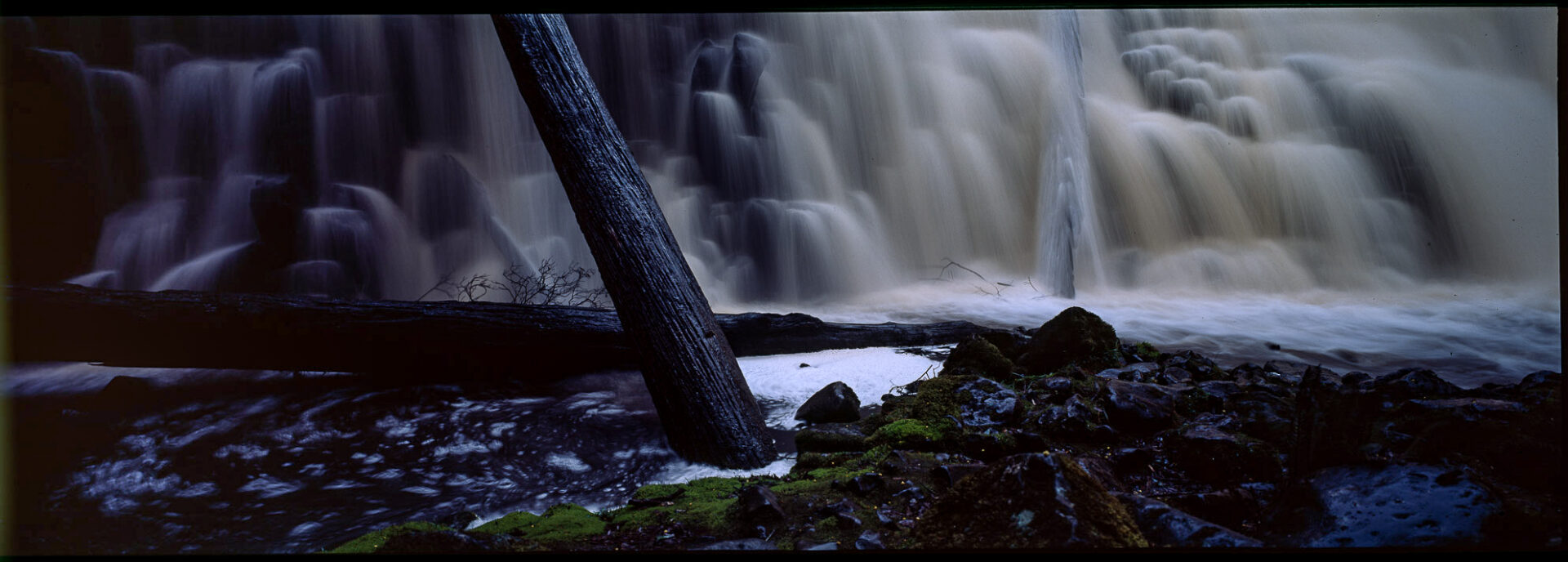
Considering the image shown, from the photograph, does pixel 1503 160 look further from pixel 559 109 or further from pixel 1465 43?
pixel 559 109

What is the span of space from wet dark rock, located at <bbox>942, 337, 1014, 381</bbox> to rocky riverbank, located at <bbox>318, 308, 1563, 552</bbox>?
0.18m

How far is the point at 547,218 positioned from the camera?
163 inches

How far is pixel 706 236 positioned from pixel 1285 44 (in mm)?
2910

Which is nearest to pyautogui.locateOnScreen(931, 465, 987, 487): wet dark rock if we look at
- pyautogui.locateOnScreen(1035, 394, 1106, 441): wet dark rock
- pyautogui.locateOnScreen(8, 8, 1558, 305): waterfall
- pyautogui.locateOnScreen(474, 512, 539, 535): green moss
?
pyautogui.locateOnScreen(1035, 394, 1106, 441): wet dark rock

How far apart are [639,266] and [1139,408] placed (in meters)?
2.11

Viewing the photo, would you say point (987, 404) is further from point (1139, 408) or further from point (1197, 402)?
point (1197, 402)

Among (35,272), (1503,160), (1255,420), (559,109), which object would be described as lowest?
(1255,420)

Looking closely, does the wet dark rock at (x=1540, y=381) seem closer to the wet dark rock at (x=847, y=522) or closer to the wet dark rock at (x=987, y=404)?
the wet dark rock at (x=987, y=404)

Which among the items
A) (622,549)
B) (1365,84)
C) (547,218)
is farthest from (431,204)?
(1365,84)

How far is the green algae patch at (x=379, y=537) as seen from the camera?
1.88 meters

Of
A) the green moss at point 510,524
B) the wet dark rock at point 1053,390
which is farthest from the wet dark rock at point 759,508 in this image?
the wet dark rock at point 1053,390

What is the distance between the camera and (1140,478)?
6.50 ft

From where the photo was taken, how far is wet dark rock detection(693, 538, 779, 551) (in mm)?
1698

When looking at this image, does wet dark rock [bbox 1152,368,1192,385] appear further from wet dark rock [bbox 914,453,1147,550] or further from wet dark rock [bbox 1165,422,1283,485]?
wet dark rock [bbox 914,453,1147,550]
